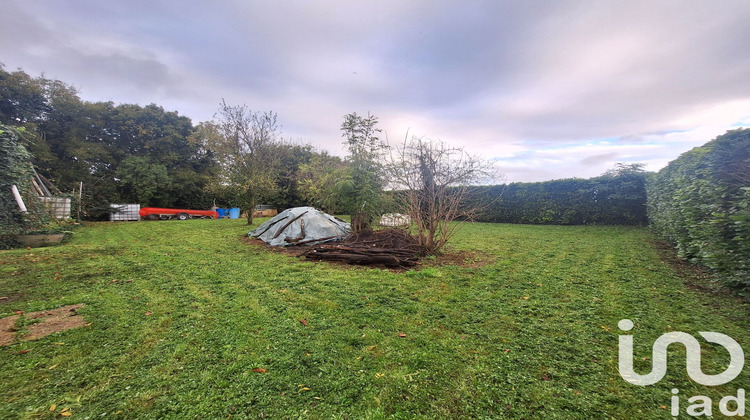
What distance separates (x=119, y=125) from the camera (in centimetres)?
1942

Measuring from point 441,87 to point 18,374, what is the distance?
1021 cm

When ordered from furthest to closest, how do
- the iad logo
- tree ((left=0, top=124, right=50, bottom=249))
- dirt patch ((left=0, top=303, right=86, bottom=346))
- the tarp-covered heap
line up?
the tarp-covered heap < tree ((left=0, top=124, right=50, bottom=249)) < dirt patch ((left=0, top=303, right=86, bottom=346)) < the iad logo

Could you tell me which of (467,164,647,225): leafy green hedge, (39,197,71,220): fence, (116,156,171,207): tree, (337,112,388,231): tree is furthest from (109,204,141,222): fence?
(467,164,647,225): leafy green hedge

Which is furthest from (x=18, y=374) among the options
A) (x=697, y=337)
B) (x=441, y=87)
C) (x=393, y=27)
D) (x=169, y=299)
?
(x=441, y=87)

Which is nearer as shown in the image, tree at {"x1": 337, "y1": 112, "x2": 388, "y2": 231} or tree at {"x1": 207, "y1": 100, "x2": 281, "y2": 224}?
tree at {"x1": 337, "y1": 112, "x2": 388, "y2": 231}

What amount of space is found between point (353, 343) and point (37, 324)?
3.21m

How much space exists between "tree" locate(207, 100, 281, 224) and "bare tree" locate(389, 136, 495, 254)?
9220mm

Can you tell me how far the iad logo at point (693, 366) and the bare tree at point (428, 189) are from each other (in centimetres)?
377

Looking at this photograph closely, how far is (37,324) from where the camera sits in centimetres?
256

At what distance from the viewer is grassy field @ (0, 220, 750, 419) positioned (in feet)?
5.24

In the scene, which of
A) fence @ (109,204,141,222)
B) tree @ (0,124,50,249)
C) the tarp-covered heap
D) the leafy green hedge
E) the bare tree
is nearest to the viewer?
the bare tree

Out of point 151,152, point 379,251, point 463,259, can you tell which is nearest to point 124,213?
point 151,152

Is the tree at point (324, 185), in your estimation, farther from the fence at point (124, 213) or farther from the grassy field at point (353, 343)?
the fence at point (124, 213)

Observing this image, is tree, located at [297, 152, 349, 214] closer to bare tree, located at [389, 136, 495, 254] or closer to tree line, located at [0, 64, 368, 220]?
tree line, located at [0, 64, 368, 220]
